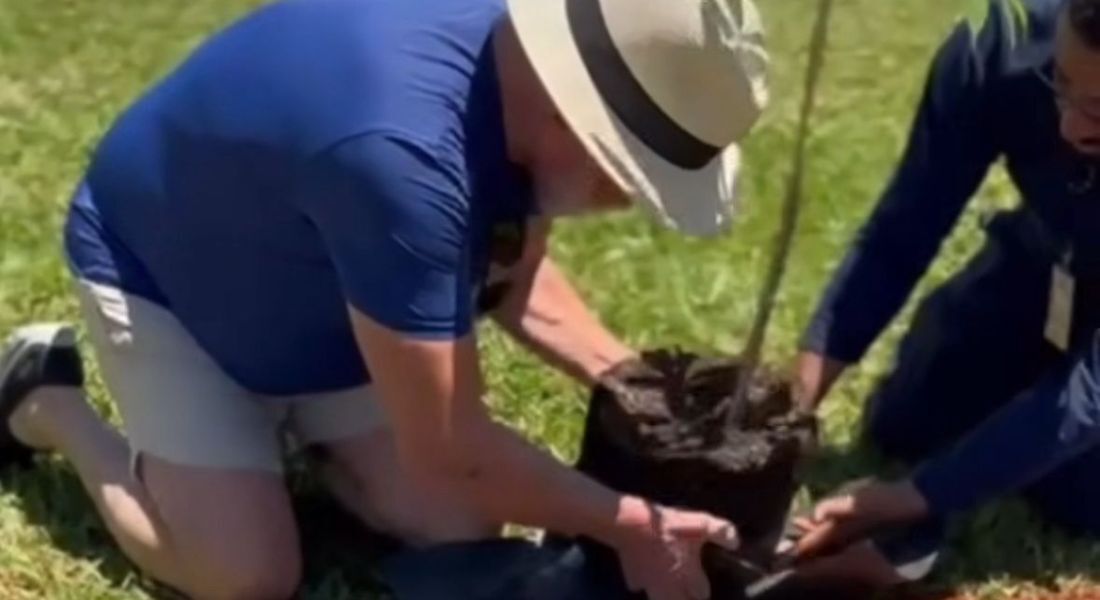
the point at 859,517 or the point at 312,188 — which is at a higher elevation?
the point at 312,188

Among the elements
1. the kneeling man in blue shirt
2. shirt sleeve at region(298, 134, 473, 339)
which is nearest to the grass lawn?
the kneeling man in blue shirt

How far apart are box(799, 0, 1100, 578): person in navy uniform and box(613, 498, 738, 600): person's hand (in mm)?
286

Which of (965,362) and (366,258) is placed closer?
(366,258)

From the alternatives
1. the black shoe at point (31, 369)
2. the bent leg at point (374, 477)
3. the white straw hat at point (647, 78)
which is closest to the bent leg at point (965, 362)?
the bent leg at point (374, 477)

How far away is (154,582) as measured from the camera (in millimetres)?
3350

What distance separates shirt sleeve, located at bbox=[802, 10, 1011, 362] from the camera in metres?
3.36

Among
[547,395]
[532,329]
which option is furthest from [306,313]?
[547,395]

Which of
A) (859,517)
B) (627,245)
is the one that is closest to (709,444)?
(859,517)

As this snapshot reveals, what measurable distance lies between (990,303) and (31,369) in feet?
4.48

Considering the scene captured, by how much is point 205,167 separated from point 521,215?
436 millimetres

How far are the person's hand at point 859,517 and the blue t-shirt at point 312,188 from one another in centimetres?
63

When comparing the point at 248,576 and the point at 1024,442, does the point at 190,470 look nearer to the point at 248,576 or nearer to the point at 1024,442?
the point at 248,576

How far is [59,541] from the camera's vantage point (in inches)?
135

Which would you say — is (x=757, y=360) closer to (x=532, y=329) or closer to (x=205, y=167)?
(x=532, y=329)
